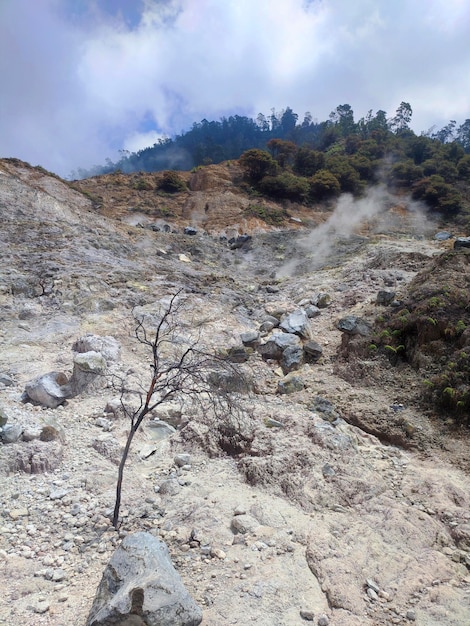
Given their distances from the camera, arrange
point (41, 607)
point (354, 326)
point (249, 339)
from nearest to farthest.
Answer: point (41, 607) < point (354, 326) < point (249, 339)

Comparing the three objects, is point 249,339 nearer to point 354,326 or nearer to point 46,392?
point 354,326

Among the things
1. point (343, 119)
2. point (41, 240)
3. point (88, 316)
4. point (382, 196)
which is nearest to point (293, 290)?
point (88, 316)

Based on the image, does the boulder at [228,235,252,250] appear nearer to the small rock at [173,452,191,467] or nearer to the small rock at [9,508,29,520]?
the small rock at [173,452,191,467]

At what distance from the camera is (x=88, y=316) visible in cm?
991

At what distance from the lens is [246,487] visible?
4.90 meters

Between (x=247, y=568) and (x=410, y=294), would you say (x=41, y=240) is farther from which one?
(x=247, y=568)

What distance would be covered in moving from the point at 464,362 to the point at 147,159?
6883cm

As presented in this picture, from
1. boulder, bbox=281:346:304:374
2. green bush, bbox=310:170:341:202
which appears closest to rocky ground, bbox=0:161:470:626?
boulder, bbox=281:346:304:374

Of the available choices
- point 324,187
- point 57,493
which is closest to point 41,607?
point 57,493

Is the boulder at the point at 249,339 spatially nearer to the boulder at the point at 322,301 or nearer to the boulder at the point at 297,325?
the boulder at the point at 297,325

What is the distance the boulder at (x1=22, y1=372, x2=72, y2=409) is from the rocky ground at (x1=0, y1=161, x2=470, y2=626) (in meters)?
0.15

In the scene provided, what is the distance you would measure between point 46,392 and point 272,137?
2753 inches

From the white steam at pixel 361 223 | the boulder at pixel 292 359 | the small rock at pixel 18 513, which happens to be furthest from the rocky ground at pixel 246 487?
the white steam at pixel 361 223

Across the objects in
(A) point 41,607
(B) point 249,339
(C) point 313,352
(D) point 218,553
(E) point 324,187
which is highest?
(E) point 324,187
